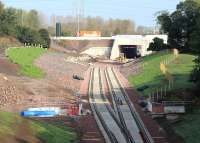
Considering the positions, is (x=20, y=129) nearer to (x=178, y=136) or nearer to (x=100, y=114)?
(x=178, y=136)

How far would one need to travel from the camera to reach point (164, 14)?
12219cm

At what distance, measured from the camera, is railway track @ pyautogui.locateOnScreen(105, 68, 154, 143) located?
1672 inches

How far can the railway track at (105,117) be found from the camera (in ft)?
137

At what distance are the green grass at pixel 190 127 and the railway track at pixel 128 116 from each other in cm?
214

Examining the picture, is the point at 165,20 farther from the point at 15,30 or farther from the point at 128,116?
the point at 128,116

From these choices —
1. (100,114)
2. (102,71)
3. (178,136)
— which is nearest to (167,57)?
(102,71)

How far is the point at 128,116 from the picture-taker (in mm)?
51906

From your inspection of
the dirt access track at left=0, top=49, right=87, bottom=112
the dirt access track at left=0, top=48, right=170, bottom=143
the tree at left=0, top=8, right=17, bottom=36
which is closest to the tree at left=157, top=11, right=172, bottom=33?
the tree at left=0, top=8, right=17, bottom=36

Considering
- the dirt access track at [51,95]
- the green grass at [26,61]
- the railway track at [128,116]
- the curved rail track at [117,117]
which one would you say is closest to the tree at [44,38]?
the green grass at [26,61]

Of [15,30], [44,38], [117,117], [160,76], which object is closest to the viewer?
[117,117]

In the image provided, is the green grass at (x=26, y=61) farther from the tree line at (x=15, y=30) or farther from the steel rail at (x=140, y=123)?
the tree line at (x=15, y=30)

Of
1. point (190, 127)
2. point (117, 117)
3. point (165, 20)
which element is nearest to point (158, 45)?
point (165, 20)

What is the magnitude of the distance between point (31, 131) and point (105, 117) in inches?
556

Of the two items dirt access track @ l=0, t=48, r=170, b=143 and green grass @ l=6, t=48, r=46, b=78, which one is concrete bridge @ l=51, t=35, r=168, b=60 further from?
dirt access track @ l=0, t=48, r=170, b=143
